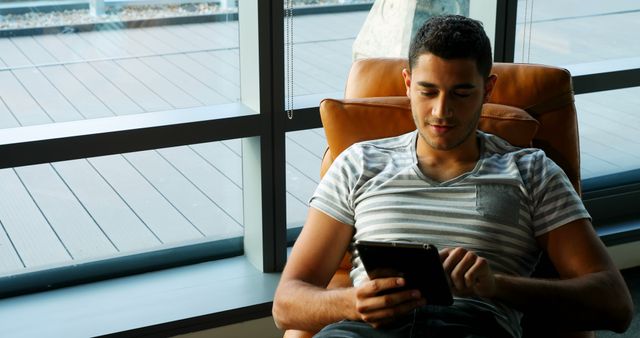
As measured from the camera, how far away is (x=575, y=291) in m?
1.99

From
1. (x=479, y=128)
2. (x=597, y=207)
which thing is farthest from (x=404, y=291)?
(x=597, y=207)

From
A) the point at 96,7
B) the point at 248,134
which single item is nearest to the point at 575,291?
the point at 248,134

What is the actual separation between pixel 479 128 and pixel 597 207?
1.43 meters

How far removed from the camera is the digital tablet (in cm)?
175

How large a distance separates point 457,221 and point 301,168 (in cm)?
115

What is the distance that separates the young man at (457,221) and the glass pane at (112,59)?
2.88 feet

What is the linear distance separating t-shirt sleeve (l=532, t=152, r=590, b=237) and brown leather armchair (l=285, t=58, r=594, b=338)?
192 mm

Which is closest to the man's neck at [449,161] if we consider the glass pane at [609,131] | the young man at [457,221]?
the young man at [457,221]

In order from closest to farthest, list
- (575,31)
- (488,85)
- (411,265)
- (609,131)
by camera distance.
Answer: (411,265), (488,85), (575,31), (609,131)

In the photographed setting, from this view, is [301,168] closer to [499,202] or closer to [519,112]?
[519,112]

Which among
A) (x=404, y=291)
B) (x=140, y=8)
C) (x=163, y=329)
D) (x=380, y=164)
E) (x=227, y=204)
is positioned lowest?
(x=163, y=329)

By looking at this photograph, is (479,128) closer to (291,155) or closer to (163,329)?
(291,155)

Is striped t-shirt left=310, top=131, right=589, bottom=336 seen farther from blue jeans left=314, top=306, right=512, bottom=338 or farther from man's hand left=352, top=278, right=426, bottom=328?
man's hand left=352, top=278, right=426, bottom=328

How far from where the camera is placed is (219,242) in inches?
124
